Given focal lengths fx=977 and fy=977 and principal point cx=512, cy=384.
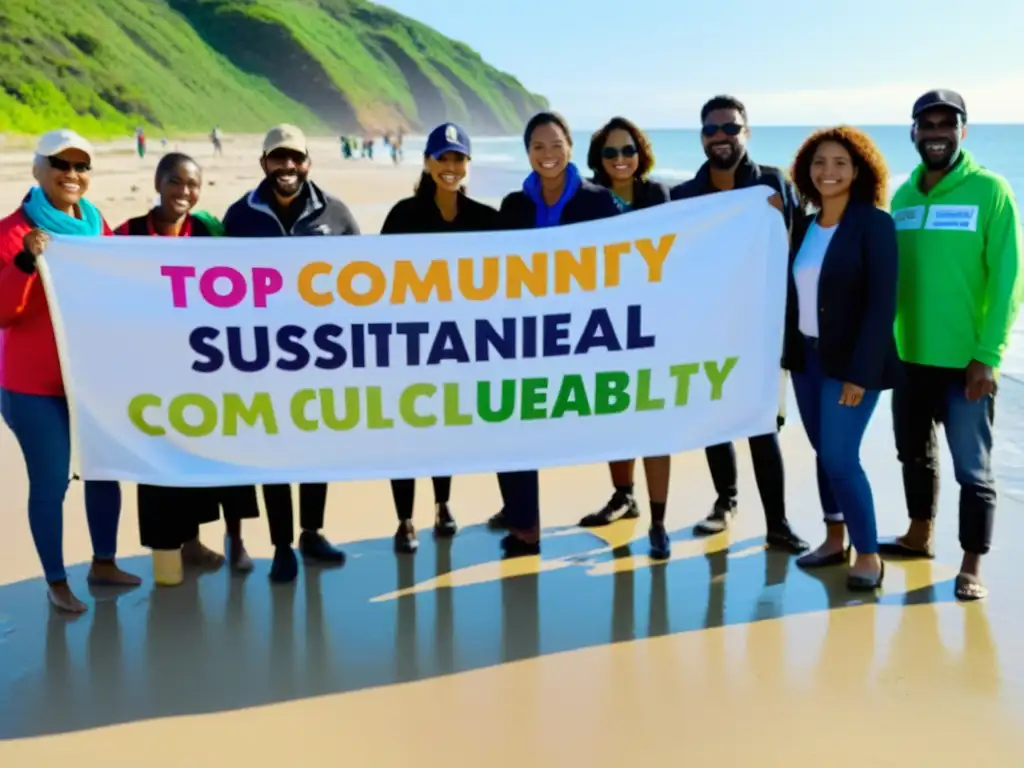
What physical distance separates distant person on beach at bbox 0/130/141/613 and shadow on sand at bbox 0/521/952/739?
15.4 inches

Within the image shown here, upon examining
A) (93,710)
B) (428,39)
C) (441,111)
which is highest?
(428,39)

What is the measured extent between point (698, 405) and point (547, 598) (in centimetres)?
Answer: 102

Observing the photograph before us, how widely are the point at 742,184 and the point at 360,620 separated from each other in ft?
7.96

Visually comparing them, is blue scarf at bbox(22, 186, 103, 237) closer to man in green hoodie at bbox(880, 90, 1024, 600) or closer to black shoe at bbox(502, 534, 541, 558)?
black shoe at bbox(502, 534, 541, 558)

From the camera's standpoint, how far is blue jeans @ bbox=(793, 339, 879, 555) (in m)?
3.87

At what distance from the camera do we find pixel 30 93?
5019cm

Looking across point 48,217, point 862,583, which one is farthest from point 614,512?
point 48,217

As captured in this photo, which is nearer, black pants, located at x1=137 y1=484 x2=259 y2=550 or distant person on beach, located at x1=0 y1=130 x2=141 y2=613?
distant person on beach, located at x1=0 y1=130 x2=141 y2=613

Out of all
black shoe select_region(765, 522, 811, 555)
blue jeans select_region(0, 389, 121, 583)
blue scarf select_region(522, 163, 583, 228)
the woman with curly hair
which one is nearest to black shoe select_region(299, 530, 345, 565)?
blue jeans select_region(0, 389, 121, 583)

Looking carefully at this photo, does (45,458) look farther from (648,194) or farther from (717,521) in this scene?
(717,521)

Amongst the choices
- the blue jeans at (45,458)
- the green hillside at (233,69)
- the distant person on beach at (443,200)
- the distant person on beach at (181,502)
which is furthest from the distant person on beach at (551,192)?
the green hillside at (233,69)

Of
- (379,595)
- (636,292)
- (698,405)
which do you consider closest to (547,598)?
(379,595)

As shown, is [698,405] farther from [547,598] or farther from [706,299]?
[547,598]

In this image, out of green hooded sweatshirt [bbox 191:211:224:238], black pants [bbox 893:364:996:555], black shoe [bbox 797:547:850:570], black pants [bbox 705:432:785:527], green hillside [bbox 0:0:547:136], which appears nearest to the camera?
→ black pants [bbox 893:364:996:555]
